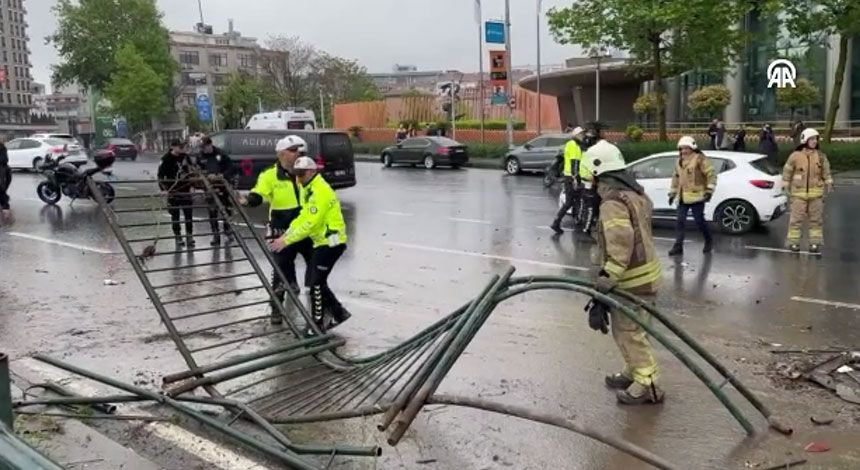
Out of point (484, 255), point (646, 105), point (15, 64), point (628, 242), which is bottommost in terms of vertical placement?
point (484, 255)

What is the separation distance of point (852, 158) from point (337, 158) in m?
15.8

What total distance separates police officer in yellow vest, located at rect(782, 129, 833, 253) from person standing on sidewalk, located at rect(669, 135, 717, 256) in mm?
1051

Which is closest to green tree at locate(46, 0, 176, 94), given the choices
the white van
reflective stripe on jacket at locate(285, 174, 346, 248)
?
the white van

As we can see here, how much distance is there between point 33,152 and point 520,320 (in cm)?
2806

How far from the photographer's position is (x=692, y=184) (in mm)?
10906

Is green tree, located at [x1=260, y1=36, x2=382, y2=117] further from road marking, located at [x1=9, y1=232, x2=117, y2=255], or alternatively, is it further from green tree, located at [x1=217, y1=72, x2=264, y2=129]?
road marking, located at [x1=9, y1=232, x2=117, y2=255]

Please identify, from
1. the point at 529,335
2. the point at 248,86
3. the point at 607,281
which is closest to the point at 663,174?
the point at 529,335

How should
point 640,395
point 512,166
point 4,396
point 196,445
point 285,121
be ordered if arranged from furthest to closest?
1. point 285,121
2. point 512,166
3. point 640,395
4. point 196,445
5. point 4,396

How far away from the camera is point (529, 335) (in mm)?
6930

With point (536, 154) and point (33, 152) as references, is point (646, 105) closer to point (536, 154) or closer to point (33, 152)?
point (536, 154)

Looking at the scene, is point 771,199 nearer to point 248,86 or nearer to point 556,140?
point 556,140

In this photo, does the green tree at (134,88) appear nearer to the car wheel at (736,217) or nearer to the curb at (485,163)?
the curb at (485,163)

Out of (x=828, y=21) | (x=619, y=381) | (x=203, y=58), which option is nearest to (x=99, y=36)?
(x=203, y=58)
